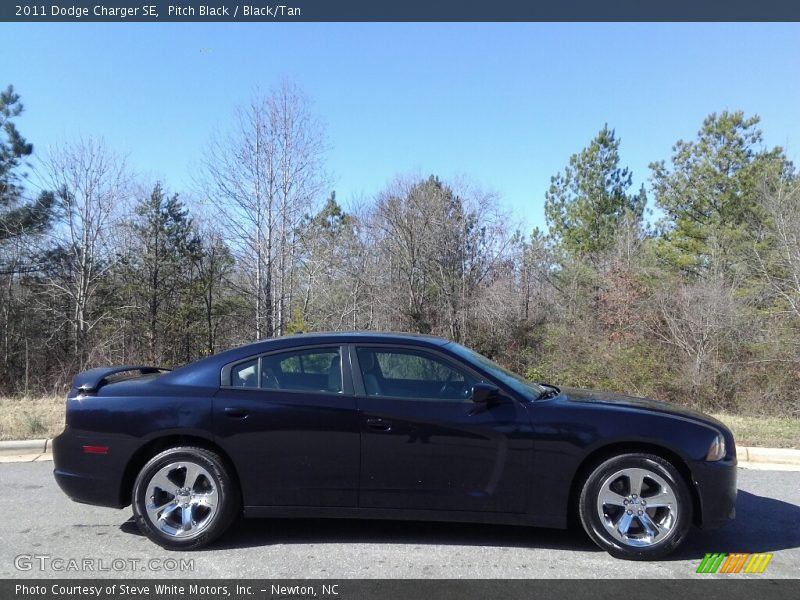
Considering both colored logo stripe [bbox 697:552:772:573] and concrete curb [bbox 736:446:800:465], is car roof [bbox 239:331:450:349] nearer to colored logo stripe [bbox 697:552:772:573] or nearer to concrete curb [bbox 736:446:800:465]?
colored logo stripe [bbox 697:552:772:573]

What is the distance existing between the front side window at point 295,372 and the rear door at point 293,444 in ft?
0.30

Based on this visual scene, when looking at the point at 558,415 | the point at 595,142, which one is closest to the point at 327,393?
the point at 558,415

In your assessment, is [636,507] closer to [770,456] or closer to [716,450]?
[716,450]

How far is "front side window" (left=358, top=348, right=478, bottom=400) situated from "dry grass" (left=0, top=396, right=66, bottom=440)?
17.7ft

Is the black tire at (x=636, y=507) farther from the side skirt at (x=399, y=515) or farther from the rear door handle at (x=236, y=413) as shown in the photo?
the rear door handle at (x=236, y=413)

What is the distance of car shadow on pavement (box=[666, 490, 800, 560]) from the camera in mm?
4023

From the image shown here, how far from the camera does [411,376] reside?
14.3 ft

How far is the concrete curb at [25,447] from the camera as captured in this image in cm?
691

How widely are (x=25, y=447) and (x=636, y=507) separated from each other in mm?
6908

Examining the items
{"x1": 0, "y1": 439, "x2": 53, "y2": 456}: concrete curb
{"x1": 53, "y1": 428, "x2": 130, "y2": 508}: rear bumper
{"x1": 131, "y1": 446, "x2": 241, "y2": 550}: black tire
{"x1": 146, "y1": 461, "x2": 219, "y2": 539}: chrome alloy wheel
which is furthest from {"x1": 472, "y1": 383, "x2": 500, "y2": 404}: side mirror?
{"x1": 0, "y1": 439, "x2": 53, "y2": 456}: concrete curb

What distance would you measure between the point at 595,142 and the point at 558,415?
75.1ft

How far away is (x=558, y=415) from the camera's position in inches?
157
